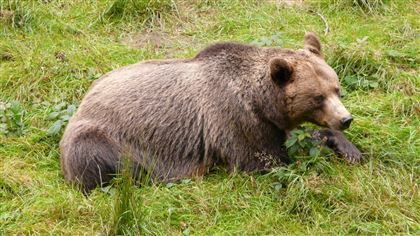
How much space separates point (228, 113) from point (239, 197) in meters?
0.82

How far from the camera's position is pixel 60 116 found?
24.7 feet

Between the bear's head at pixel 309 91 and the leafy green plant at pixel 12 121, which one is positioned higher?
the bear's head at pixel 309 91

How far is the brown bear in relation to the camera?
6.38m

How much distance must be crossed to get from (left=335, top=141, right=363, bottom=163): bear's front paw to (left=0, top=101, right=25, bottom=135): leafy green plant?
3158mm

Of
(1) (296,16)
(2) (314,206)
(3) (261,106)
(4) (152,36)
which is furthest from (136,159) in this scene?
(1) (296,16)

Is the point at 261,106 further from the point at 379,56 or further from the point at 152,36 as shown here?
the point at 152,36

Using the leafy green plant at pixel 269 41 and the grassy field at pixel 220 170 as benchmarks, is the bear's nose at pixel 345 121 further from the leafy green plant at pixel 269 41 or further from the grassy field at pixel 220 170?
the leafy green plant at pixel 269 41

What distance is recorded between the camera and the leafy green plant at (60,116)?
7211mm

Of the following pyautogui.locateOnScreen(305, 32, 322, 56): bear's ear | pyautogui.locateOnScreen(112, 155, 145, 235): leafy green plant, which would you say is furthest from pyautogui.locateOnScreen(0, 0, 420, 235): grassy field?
pyautogui.locateOnScreen(305, 32, 322, 56): bear's ear

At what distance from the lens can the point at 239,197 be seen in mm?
6121

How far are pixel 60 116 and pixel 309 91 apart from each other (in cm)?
274

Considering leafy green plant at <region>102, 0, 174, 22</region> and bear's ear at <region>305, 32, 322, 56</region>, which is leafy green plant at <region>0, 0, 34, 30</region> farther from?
bear's ear at <region>305, 32, 322, 56</region>

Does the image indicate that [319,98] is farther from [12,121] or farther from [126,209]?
[12,121]

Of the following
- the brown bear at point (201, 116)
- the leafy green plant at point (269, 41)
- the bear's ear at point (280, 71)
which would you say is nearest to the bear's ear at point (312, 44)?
the brown bear at point (201, 116)
